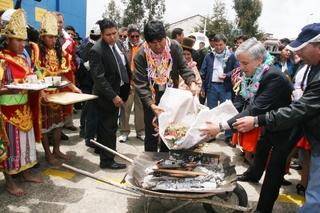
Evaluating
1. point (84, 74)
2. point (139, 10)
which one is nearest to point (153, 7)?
point (139, 10)

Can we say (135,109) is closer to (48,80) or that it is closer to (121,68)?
(121,68)

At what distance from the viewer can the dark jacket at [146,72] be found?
13.5 feet

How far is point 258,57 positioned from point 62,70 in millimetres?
2855

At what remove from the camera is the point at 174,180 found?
325cm

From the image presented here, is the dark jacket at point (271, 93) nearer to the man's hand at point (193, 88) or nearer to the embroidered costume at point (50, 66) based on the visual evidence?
the man's hand at point (193, 88)

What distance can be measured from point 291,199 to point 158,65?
2320 millimetres

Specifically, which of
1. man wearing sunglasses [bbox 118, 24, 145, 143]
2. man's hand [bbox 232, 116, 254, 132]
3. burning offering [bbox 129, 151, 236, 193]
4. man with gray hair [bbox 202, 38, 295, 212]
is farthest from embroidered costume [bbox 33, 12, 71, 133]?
man's hand [bbox 232, 116, 254, 132]

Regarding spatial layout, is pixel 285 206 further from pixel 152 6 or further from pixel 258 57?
pixel 152 6

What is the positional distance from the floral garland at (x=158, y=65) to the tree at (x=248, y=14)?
129 ft

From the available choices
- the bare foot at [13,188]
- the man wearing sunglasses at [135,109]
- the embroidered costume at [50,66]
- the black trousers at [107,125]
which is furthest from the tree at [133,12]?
the bare foot at [13,188]

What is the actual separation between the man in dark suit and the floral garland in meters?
0.66

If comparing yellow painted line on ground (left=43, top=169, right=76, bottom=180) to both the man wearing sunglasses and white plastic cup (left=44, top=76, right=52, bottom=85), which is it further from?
the man wearing sunglasses

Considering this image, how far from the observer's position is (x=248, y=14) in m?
41.6

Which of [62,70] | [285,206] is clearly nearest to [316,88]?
[285,206]
